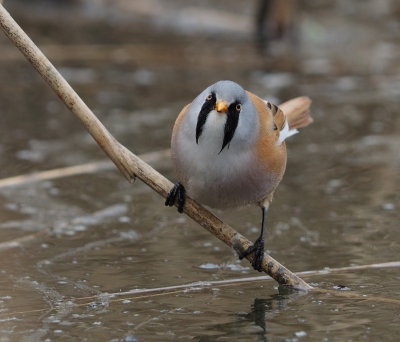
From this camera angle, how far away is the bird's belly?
369 cm

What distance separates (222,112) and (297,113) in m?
1.75

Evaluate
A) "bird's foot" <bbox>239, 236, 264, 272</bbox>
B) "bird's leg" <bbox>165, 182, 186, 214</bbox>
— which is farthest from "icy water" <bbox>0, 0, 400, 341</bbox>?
"bird's leg" <bbox>165, 182, 186, 214</bbox>

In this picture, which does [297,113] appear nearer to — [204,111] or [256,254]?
[256,254]

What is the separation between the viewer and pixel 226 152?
368 centimetres

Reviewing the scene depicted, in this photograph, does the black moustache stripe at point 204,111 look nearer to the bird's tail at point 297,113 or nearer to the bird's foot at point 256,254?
the bird's foot at point 256,254

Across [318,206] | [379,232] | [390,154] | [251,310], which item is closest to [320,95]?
[390,154]

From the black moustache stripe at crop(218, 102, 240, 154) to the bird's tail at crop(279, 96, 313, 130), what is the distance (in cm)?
152

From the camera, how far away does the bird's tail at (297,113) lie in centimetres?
509

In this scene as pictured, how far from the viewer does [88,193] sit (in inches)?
229

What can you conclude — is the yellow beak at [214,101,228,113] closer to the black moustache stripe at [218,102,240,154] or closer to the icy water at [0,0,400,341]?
the black moustache stripe at [218,102,240,154]

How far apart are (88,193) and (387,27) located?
810 cm

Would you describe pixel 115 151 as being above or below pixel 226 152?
above

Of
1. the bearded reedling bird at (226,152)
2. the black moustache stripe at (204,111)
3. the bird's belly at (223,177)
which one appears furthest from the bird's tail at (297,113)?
the black moustache stripe at (204,111)

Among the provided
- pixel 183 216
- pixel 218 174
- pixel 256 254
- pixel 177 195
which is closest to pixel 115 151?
pixel 177 195
